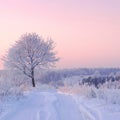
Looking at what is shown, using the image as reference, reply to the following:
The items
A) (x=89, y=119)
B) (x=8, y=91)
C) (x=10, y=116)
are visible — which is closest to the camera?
(x=89, y=119)

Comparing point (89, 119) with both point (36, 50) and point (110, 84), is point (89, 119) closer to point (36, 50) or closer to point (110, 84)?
point (110, 84)

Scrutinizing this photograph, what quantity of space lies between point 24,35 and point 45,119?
34.6 m

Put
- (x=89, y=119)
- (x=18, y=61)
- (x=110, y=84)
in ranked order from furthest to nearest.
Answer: (x=18, y=61) → (x=110, y=84) → (x=89, y=119)

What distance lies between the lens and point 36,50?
149ft

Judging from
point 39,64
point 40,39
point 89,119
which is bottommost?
point 89,119

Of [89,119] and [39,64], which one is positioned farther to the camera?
[39,64]

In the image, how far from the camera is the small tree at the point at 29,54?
149 ft

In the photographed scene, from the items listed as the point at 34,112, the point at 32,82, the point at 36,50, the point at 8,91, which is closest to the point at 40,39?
the point at 36,50

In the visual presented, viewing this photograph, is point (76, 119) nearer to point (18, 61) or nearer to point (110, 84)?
point (110, 84)

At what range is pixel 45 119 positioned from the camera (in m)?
12.1

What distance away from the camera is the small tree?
149 feet

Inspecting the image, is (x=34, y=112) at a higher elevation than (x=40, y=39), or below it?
below

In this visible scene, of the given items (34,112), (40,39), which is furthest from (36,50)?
(34,112)

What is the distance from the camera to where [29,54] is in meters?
45.3
